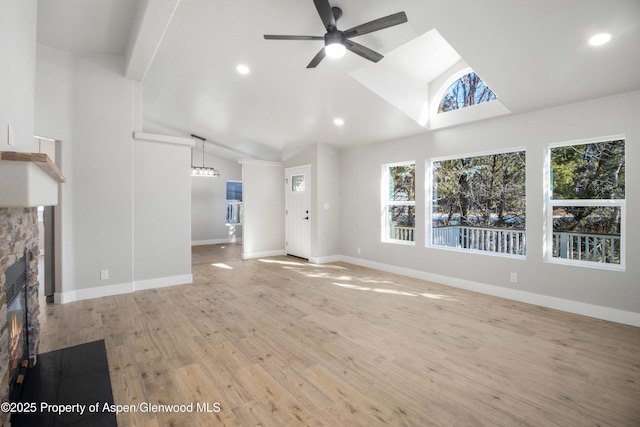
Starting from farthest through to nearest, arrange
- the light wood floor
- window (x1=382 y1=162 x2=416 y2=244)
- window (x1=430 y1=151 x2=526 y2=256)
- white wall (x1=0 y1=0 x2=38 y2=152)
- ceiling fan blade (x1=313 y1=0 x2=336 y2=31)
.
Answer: window (x1=382 y1=162 x2=416 y2=244), window (x1=430 y1=151 x2=526 y2=256), ceiling fan blade (x1=313 y1=0 x2=336 y2=31), the light wood floor, white wall (x1=0 y1=0 x2=38 y2=152)

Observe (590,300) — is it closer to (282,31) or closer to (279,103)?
(282,31)

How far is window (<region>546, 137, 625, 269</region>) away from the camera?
3.30 meters

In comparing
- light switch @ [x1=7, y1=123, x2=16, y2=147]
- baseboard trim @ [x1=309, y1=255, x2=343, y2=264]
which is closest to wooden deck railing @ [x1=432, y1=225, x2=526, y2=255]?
baseboard trim @ [x1=309, y1=255, x2=343, y2=264]

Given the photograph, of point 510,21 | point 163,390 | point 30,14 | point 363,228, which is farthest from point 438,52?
point 163,390

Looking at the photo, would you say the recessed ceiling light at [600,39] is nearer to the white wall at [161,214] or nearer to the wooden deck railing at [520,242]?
the wooden deck railing at [520,242]

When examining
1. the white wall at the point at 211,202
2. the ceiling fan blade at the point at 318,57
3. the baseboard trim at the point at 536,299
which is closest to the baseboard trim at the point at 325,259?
the baseboard trim at the point at 536,299

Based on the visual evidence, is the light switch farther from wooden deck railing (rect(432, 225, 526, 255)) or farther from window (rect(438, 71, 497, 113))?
wooden deck railing (rect(432, 225, 526, 255))

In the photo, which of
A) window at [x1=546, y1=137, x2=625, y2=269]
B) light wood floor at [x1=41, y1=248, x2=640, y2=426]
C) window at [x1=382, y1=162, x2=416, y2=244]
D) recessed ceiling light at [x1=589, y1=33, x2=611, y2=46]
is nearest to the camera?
light wood floor at [x1=41, y1=248, x2=640, y2=426]

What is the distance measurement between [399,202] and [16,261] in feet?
16.1

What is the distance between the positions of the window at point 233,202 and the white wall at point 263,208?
2888 millimetres

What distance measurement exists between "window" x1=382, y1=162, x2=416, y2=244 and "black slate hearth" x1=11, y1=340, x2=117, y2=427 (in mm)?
4449

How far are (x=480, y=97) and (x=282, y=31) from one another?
9.27 ft

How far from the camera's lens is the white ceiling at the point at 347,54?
2586mm

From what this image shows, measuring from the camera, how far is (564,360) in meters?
2.42
